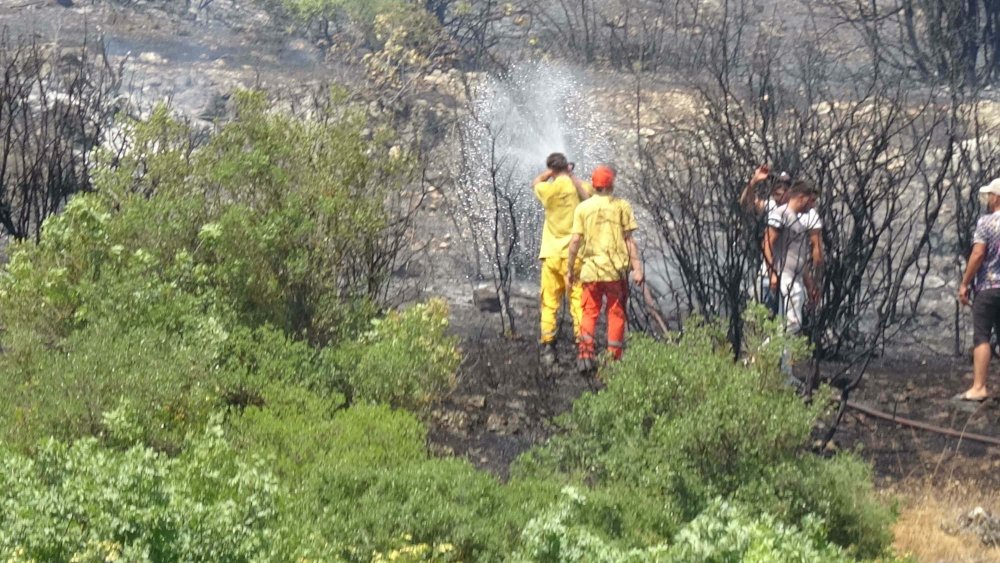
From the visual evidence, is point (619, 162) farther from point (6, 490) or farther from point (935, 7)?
point (6, 490)

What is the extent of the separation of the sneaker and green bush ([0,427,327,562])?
4.68 meters

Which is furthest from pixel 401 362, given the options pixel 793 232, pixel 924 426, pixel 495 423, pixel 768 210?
pixel 924 426

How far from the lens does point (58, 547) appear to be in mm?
3697

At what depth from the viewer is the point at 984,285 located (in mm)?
8117

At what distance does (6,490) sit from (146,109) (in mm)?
16201

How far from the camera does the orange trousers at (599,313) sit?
8.09 meters

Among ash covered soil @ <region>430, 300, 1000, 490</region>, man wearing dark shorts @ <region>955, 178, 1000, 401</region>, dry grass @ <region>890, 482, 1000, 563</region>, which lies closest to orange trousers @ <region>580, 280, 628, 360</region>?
ash covered soil @ <region>430, 300, 1000, 490</region>

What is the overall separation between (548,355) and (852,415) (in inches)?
77.7

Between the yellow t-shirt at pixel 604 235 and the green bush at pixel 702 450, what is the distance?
9.11 feet

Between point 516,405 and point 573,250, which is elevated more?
point 573,250

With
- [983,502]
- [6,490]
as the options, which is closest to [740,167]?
[983,502]

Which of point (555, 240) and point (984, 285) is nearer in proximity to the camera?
point (984, 285)

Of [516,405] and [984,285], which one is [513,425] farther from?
[984,285]

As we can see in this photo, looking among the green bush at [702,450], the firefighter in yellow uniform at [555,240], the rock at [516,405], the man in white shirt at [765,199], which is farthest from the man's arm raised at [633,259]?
the green bush at [702,450]
